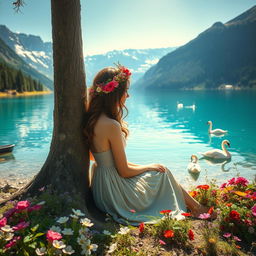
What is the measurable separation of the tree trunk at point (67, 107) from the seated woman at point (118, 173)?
1.11ft

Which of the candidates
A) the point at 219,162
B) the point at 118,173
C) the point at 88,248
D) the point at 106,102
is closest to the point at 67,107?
the point at 106,102

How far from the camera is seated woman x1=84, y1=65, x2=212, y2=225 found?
4.89m

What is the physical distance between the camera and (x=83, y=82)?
558 centimetres

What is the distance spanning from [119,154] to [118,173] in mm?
424

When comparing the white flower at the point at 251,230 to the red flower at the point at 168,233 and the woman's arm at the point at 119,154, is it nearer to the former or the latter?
the red flower at the point at 168,233

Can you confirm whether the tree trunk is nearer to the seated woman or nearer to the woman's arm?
the seated woman

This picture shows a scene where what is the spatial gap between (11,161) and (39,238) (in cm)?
1436

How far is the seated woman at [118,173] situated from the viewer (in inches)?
192

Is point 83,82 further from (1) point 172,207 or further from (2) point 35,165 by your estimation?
(2) point 35,165

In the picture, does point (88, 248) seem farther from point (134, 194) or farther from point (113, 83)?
point (113, 83)

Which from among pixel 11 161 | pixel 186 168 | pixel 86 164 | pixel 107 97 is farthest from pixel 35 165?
pixel 107 97

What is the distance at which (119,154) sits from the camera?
4930mm

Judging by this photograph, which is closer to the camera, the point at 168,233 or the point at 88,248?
the point at 88,248

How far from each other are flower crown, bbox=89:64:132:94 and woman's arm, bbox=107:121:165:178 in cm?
61
